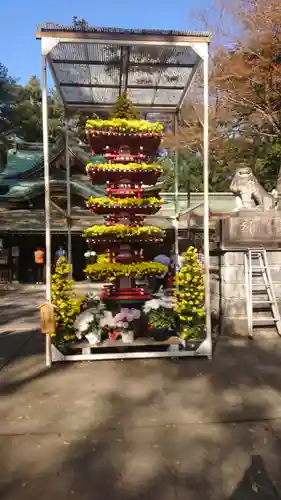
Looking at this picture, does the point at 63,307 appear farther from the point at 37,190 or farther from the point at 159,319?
the point at 37,190

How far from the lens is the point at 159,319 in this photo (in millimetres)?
6613

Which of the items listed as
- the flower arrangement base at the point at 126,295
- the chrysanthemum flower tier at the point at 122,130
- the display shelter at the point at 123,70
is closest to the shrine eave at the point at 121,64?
the display shelter at the point at 123,70

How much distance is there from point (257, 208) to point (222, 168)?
17.0 m

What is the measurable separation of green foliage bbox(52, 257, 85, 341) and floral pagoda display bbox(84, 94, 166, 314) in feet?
1.36

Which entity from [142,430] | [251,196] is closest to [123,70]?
[251,196]

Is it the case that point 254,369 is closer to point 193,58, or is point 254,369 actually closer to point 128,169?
point 128,169

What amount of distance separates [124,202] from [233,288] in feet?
9.60

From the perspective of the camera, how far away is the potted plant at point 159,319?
655 centimetres

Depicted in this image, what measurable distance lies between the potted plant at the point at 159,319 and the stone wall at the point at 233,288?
1553 millimetres

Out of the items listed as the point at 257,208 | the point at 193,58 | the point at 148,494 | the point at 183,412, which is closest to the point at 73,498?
Result: the point at 148,494

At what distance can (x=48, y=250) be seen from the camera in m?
6.13

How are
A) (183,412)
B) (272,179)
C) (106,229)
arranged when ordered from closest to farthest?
1. (183,412)
2. (106,229)
3. (272,179)

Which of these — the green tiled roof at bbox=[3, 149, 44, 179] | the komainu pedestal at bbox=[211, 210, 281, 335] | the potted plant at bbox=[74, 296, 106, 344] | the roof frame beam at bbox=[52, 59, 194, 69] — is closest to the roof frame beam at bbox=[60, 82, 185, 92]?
the roof frame beam at bbox=[52, 59, 194, 69]

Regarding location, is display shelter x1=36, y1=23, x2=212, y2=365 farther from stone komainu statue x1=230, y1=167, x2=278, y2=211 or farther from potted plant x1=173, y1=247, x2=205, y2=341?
stone komainu statue x1=230, y1=167, x2=278, y2=211
